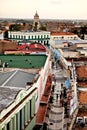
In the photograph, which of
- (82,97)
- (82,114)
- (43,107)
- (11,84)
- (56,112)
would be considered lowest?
(56,112)

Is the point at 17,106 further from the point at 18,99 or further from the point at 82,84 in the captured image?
the point at 82,84

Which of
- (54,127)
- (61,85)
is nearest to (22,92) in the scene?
(54,127)

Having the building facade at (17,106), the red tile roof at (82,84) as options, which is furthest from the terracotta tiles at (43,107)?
the red tile roof at (82,84)

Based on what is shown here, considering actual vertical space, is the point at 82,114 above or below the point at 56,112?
above

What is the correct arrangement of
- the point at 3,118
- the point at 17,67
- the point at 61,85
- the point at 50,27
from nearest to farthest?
the point at 3,118 → the point at 17,67 → the point at 61,85 → the point at 50,27

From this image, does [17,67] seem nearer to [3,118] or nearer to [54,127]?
[54,127]

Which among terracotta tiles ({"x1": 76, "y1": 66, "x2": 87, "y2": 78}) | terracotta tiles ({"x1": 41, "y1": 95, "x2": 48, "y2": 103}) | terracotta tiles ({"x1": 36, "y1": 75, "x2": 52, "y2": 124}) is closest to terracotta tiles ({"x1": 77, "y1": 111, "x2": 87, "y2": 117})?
terracotta tiles ({"x1": 36, "y1": 75, "x2": 52, "y2": 124})

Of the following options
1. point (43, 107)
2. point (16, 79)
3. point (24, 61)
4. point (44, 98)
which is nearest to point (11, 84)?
point (16, 79)

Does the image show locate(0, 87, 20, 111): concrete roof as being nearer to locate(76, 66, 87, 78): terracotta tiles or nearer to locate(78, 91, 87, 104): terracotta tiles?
locate(78, 91, 87, 104): terracotta tiles
